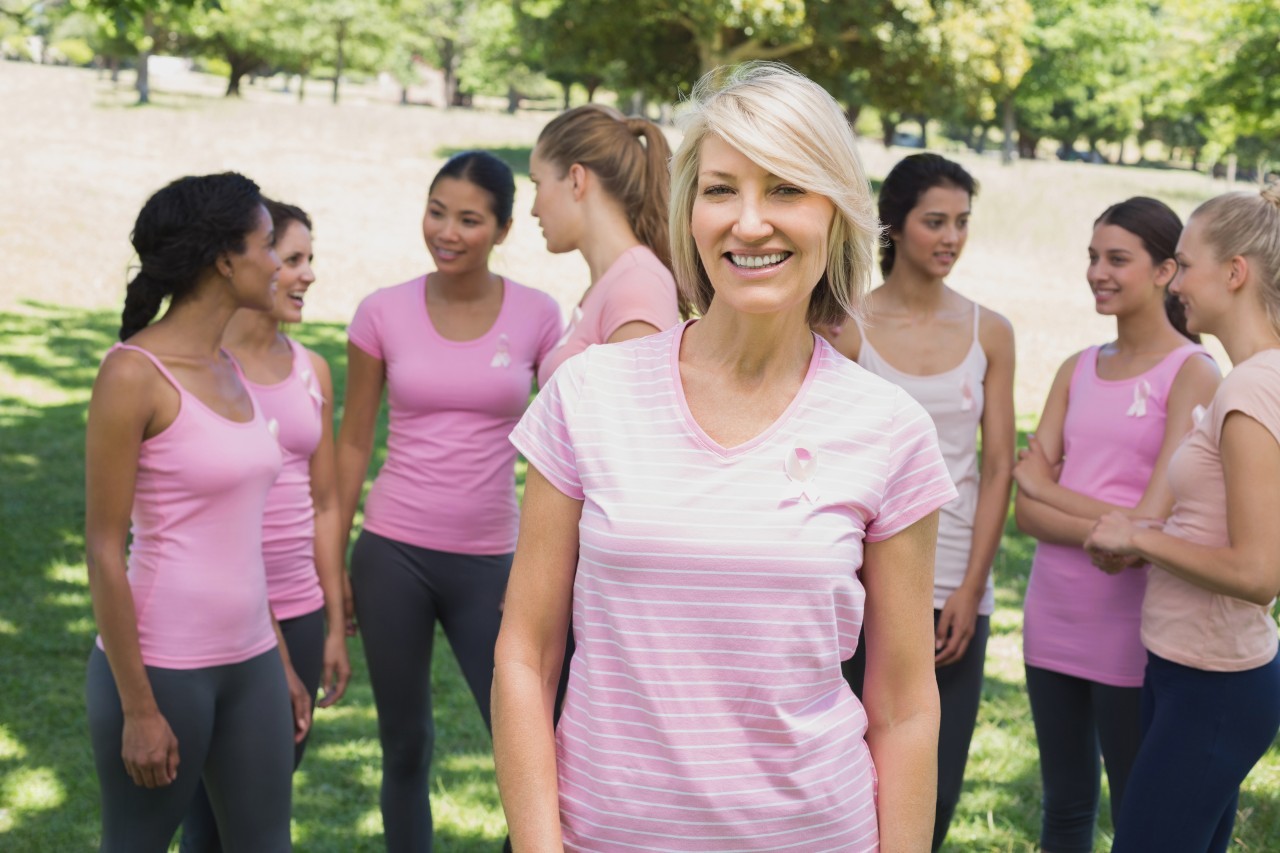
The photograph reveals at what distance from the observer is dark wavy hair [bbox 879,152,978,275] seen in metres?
4.22

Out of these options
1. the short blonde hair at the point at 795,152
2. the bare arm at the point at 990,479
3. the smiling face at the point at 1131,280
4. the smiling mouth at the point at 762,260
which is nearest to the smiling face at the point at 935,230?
the bare arm at the point at 990,479

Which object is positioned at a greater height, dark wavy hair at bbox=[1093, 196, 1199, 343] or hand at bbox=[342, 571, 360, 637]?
dark wavy hair at bbox=[1093, 196, 1199, 343]

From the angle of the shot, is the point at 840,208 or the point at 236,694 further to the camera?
the point at 236,694

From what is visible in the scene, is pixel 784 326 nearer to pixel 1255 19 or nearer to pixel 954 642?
pixel 954 642

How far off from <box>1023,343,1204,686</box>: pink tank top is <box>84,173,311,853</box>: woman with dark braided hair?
2.15 m

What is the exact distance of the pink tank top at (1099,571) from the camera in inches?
151

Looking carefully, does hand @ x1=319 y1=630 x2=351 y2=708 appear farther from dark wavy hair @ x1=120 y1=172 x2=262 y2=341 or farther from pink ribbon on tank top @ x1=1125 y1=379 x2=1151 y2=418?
pink ribbon on tank top @ x1=1125 y1=379 x2=1151 y2=418

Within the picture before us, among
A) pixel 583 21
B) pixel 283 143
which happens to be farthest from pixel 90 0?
pixel 283 143

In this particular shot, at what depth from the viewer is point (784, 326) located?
2248mm

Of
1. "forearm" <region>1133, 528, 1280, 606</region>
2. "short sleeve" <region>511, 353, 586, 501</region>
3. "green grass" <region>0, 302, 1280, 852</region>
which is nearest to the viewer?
"short sleeve" <region>511, 353, 586, 501</region>

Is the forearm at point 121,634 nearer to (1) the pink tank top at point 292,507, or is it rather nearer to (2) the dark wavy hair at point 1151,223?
(1) the pink tank top at point 292,507

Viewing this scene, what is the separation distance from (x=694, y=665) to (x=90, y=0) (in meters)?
8.95

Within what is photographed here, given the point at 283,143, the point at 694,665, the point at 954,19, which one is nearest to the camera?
the point at 694,665

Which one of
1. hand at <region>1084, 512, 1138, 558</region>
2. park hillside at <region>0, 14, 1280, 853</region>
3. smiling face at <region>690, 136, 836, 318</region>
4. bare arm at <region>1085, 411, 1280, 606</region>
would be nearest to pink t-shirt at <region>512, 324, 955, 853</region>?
smiling face at <region>690, 136, 836, 318</region>
